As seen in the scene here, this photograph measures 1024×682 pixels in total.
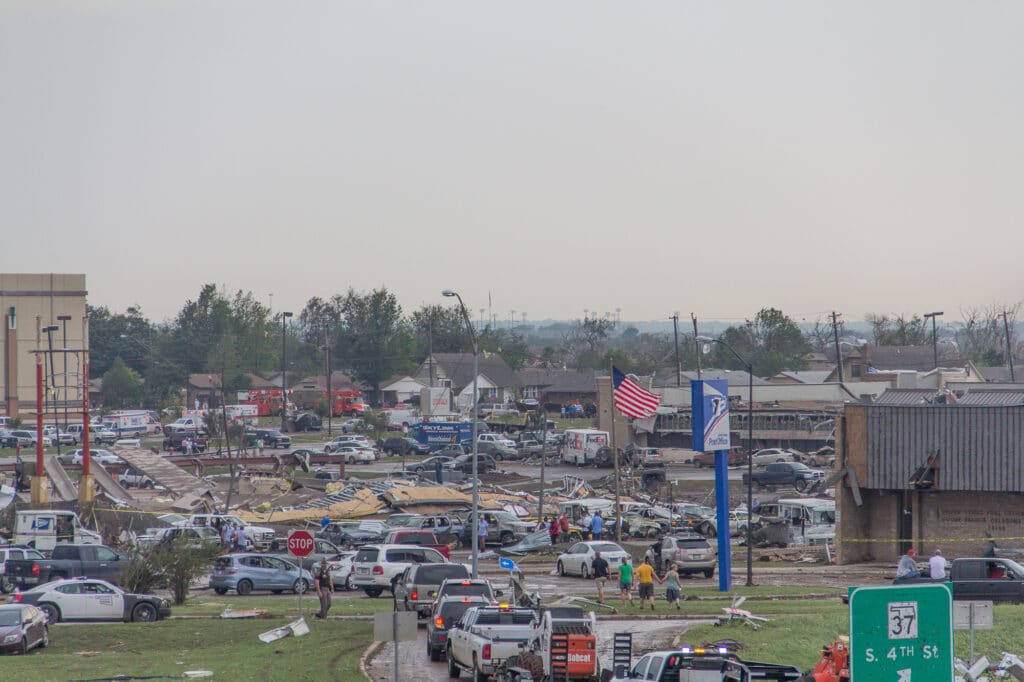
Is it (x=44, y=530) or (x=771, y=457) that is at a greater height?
(x=771, y=457)

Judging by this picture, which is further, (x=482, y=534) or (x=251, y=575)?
(x=482, y=534)

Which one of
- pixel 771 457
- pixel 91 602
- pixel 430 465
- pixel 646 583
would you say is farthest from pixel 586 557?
pixel 771 457

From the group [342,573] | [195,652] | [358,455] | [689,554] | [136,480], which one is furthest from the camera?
[358,455]

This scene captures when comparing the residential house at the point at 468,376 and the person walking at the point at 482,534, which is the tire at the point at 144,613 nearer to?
the person walking at the point at 482,534

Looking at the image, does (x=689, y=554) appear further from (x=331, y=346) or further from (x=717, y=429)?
(x=331, y=346)

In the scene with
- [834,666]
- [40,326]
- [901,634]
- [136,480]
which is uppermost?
[40,326]

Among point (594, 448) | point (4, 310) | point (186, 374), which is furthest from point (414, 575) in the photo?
point (186, 374)

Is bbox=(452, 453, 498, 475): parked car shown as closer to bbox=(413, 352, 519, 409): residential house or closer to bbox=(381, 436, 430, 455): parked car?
bbox=(381, 436, 430, 455): parked car

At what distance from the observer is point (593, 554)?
123 feet

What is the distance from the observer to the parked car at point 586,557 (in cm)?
3753

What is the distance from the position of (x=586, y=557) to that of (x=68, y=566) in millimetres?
15144

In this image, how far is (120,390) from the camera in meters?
132

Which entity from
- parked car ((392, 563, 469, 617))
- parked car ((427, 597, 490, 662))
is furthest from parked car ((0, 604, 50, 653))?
parked car ((427, 597, 490, 662))

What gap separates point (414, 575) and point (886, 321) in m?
161
